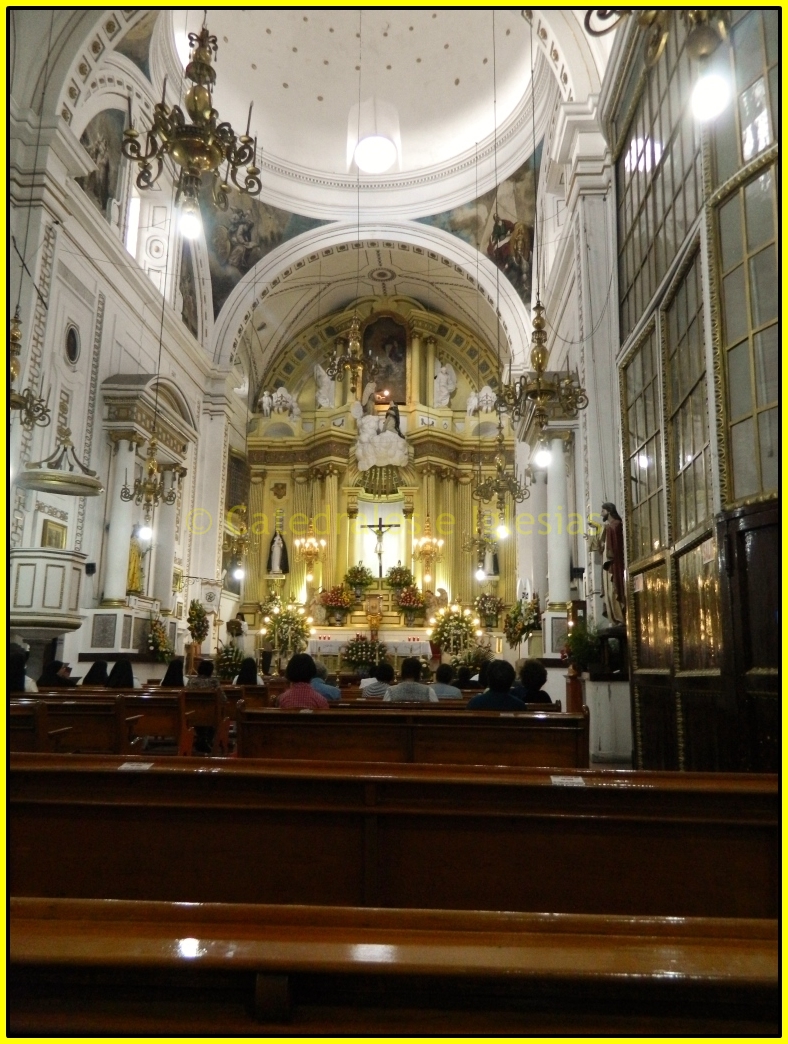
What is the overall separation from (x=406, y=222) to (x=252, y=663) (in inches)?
484

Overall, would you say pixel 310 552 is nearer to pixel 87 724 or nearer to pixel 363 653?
pixel 363 653

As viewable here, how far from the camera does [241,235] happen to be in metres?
17.2

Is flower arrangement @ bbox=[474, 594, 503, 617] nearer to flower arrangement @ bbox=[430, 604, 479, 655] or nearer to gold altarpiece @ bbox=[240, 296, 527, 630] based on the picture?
flower arrangement @ bbox=[430, 604, 479, 655]

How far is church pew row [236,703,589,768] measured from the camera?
433 cm

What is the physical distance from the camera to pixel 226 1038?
3.74ft

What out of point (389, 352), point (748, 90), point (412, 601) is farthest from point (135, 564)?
point (389, 352)

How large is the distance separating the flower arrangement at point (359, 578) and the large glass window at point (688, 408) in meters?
14.3

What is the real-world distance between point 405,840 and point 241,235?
17.0 meters

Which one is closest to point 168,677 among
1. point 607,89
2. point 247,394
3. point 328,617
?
point 607,89

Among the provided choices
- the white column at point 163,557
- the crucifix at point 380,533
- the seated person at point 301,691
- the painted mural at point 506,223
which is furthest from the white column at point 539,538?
the seated person at point 301,691

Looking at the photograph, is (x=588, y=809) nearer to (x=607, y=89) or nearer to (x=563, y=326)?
(x=607, y=89)

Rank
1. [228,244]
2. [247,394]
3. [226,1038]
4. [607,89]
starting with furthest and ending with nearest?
1. [247,394]
2. [228,244]
3. [607,89]
4. [226,1038]

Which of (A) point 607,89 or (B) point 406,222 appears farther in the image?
(B) point 406,222

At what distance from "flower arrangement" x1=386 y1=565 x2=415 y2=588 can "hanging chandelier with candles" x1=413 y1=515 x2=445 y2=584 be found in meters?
0.47
